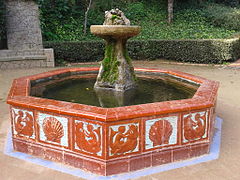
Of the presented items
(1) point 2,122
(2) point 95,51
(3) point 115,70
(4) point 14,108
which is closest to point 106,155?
(4) point 14,108

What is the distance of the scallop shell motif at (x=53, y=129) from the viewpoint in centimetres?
342

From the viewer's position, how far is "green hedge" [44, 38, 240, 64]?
11531mm

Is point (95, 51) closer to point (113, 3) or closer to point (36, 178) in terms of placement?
point (113, 3)

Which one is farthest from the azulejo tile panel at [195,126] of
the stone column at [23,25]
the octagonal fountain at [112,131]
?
the stone column at [23,25]

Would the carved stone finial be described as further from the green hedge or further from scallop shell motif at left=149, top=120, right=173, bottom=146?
the green hedge

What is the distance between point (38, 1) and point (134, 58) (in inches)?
185

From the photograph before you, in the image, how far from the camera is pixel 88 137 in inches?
128

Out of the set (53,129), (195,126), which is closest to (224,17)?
(195,126)

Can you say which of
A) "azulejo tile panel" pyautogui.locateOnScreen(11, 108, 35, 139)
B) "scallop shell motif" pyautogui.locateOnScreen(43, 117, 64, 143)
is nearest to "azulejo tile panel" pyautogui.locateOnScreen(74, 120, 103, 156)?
"scallop shell motif" pyautogui.locateOnScreen(43, 117, 64, 143)

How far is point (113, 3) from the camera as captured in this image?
16281 mm

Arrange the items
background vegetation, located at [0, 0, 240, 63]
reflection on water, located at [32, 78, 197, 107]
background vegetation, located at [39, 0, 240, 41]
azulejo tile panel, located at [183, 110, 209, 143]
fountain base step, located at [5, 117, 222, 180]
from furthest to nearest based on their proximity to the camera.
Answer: background vegetation, located at [39, 0, 240, 41] < background vegetation, located at [0, 0, 240, 63] < reflection on water, located at [32, 78, 197, 107] < azulejo tile panel, located at [183, 110, 209, 143] < fountain base step, located at [5, 117, 222, 180]

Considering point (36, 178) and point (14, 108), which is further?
point (14, 108)

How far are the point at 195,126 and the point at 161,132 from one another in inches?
20.0

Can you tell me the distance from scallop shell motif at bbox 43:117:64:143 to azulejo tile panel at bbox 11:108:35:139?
232 millimetres
